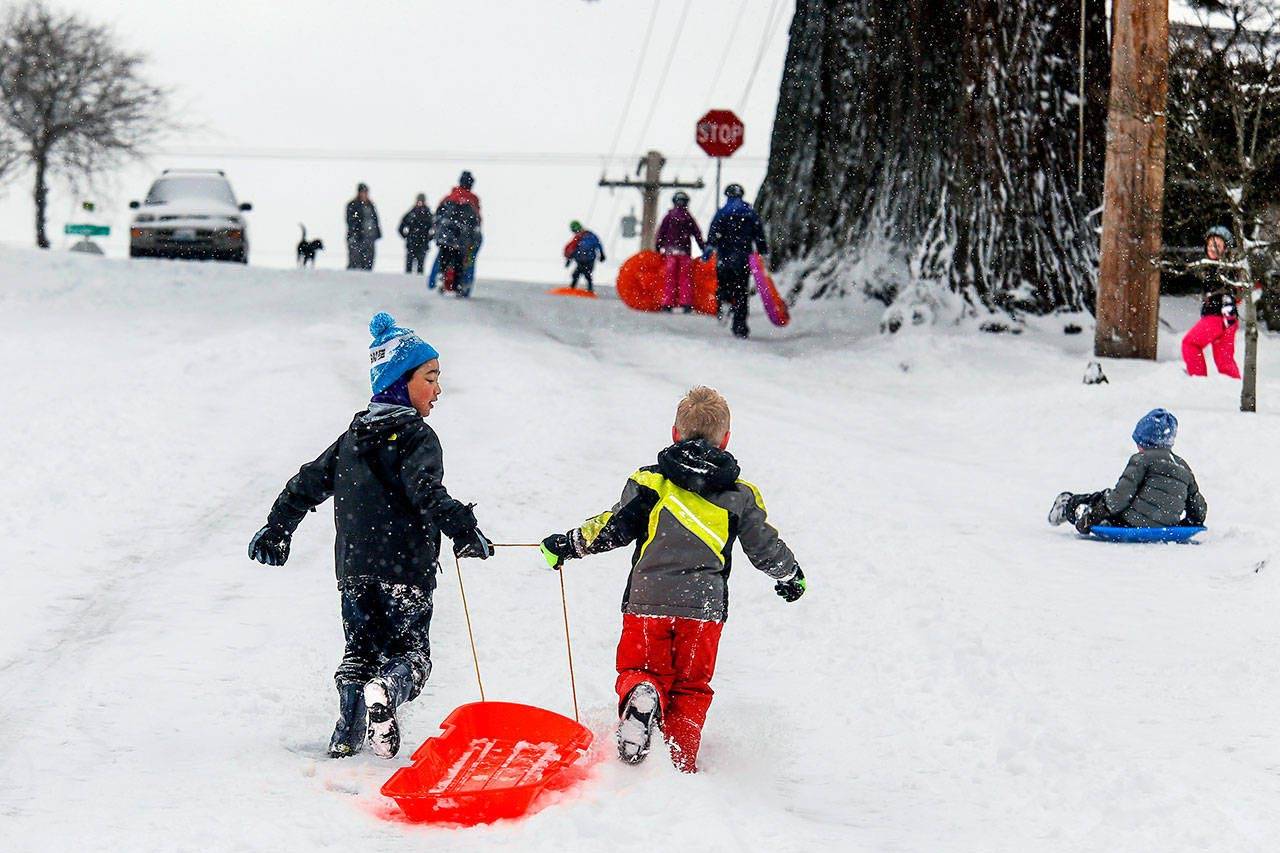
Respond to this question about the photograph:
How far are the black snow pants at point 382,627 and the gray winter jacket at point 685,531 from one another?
1.86ft

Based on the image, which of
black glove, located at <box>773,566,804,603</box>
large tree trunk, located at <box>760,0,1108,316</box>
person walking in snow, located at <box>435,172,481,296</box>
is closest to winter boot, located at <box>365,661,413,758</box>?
black glove, located at <box>773,566,804,603</box>

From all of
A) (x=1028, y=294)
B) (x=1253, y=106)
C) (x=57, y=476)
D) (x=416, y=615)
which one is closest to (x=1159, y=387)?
(x=1253, y=106)

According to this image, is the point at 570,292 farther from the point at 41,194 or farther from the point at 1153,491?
the point at 41,194

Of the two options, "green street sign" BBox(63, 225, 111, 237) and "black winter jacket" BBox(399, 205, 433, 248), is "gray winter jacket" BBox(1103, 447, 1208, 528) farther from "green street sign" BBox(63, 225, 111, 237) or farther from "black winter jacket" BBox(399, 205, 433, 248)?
"green street sign" BBox(63, 225, 111, 237)

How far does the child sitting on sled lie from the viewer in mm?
4805

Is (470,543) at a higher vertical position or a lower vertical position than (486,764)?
higher

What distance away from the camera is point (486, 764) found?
14.8 ft

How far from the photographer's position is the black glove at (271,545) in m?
4.82

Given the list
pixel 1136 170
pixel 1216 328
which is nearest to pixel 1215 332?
pixel 1216 328

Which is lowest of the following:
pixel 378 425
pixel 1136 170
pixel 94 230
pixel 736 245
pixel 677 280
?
pixel 378 425

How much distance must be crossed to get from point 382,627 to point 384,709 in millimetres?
367

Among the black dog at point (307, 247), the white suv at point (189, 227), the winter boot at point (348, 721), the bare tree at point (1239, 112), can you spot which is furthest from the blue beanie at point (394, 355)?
the black dog at point (307, 247)

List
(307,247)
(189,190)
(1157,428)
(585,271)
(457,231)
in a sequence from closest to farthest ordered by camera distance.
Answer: (1157,428), (457,231), (585,271), (189,190), (307,247)

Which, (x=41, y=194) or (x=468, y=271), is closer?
(x=468, y=271)
